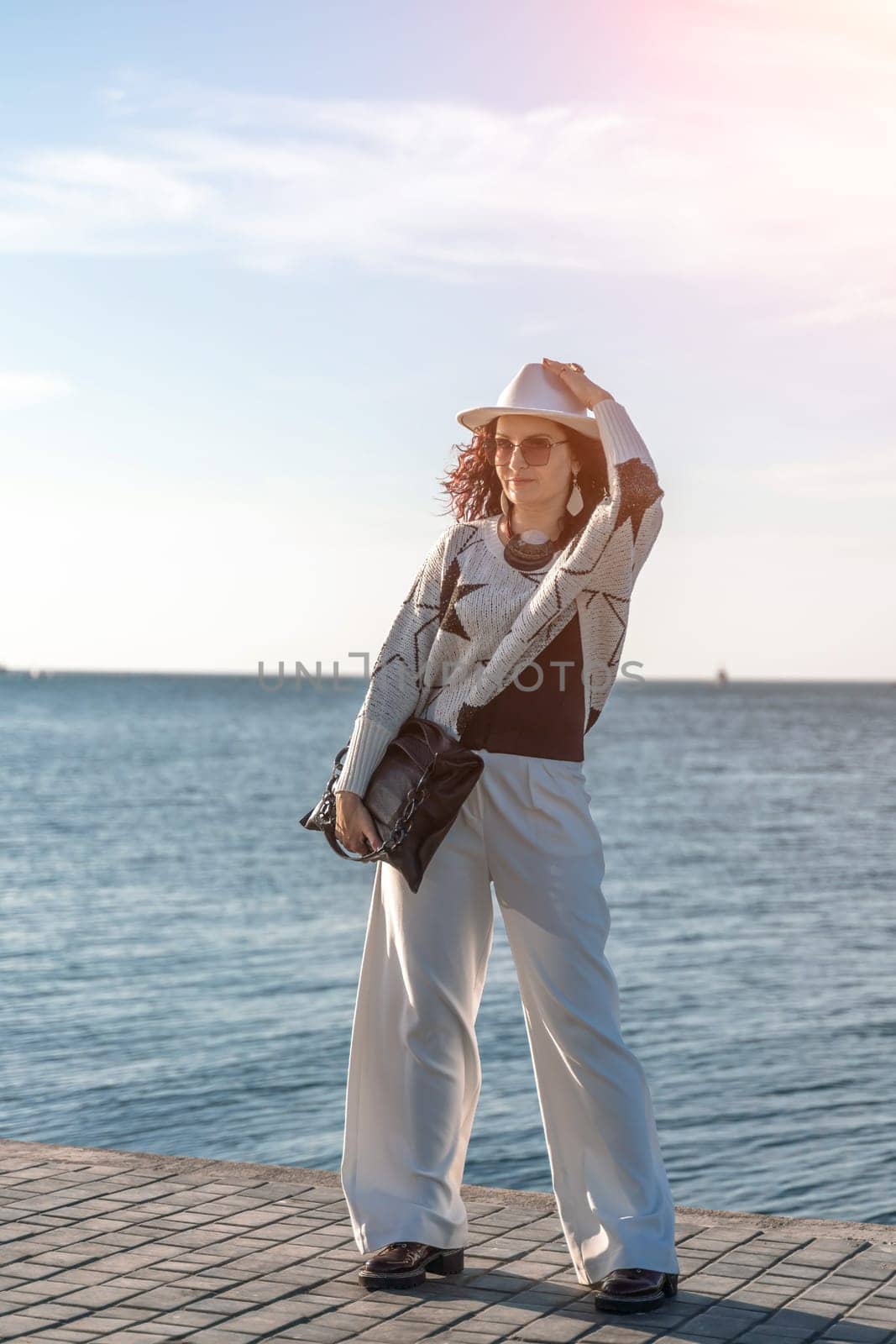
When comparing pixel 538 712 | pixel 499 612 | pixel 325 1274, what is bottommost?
pixel 325 1274

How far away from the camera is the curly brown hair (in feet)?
12.8

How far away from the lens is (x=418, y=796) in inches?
145

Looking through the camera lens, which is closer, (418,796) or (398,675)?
(418,796)

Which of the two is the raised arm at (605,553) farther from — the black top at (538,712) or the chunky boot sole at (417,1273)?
the chunky boot sole at (417,1273)

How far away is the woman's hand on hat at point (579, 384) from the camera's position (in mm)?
3781

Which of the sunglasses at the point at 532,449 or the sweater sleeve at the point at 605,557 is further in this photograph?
the sunglasses at the point at 532,449

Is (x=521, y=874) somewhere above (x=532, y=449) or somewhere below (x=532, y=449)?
below

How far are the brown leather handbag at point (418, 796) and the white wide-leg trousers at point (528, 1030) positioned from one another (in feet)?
0.24

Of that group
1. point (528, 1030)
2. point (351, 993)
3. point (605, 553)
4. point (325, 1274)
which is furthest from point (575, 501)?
point (351, 993)

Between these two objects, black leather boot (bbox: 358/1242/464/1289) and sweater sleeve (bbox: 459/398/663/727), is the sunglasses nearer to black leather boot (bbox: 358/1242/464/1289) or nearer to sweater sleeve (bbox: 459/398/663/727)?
sweater sleeve (bbox: 459/398/663/727)

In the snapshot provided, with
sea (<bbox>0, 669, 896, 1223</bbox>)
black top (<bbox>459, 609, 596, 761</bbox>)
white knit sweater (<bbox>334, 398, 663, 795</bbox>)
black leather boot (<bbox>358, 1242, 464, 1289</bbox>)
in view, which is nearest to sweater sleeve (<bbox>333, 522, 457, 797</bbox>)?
white knit sweater (<bbox>334, 398, 663, 795</bbox>)

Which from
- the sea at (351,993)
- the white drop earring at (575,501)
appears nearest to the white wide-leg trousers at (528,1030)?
the white drop earring at (575,501)

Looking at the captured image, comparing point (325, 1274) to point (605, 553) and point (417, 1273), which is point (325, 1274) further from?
point (605, 553)

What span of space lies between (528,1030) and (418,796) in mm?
573
